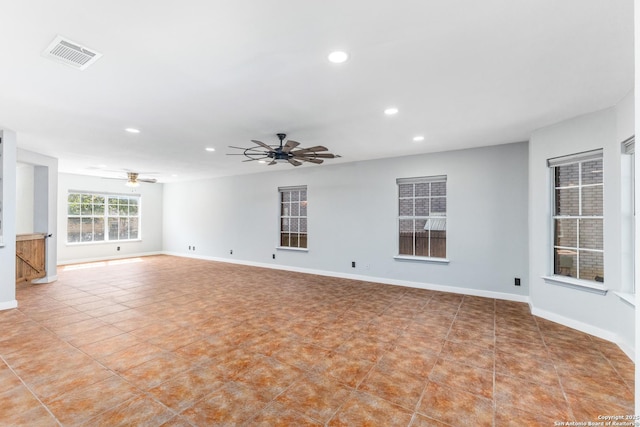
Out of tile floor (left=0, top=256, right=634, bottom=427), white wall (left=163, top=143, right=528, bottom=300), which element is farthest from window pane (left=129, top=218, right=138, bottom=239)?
tile floor (left=0, top=256, right=634, bottom=427)

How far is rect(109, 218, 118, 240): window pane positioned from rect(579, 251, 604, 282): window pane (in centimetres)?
1120

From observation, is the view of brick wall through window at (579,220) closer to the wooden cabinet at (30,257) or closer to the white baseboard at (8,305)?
the white baseboard at (8,305)

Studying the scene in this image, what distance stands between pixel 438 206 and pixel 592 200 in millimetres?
2231

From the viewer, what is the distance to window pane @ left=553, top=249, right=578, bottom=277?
3.80 metres

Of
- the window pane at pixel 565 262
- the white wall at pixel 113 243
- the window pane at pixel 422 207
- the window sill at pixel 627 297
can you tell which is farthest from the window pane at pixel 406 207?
the white wall at pixel 113 243

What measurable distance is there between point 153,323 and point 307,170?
4.55m

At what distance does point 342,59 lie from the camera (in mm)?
2260

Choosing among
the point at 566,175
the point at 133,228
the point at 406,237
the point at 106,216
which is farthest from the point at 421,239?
the point at 106,216

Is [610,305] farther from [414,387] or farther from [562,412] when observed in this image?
[414,387]

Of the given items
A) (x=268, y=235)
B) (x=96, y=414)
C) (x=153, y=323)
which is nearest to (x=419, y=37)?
(x=96, y=414)

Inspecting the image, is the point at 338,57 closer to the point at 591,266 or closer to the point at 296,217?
the point at 591,266

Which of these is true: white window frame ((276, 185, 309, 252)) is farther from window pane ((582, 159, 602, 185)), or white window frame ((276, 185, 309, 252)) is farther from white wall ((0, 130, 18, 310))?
window pane ((582, 159, 602, 185))

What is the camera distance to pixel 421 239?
5.70 meters

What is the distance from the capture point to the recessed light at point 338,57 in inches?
85.8
